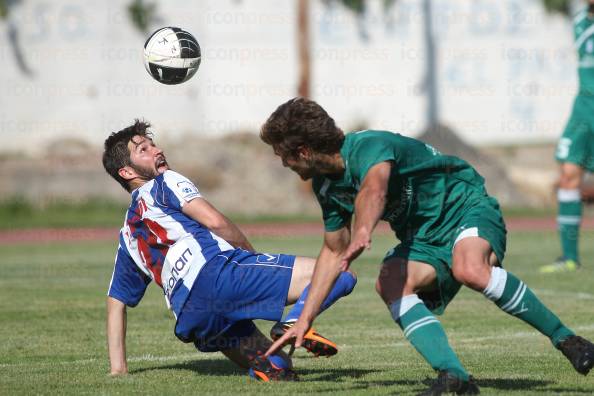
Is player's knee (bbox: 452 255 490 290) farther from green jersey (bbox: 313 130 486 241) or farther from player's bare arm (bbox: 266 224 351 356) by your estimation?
player's bare arm (bbox: 266 224 351 356)

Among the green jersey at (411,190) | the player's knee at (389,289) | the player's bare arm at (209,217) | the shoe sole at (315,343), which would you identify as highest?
the green jersey at (411,190)

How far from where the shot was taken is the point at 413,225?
5.58m

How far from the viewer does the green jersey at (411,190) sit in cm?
531

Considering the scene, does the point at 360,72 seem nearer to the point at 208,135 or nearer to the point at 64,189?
the point at 208,135

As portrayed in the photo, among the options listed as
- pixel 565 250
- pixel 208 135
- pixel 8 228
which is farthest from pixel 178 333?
pixel 208 135

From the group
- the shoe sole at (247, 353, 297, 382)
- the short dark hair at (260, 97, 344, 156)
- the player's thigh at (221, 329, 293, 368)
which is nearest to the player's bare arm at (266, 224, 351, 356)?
the short dark hair at (260, 97, 344, 156)

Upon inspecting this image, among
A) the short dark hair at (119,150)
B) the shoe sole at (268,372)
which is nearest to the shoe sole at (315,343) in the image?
the shoe sole at (268,372)

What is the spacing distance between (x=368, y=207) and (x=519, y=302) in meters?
1.02

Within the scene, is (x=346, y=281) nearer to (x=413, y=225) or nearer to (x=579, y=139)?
(x=413, y=225)

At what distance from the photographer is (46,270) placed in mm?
13703

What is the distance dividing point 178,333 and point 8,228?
17774mm

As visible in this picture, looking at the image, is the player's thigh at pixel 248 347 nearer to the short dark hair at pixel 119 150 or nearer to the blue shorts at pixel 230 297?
the blue shorts at pixel 230 297

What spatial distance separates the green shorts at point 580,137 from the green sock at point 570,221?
420 millimetres

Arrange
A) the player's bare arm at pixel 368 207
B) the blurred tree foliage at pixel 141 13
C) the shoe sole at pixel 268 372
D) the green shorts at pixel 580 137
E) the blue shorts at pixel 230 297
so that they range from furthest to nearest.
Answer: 1. the blurred tree foliage at pixel 141 13
2. the green shorts at pixel 580 137
3. the shoe sole at pixel 268 372
4. the blue shorts at pixel 230 297
5. the player's bare arm at pixel 368 207
